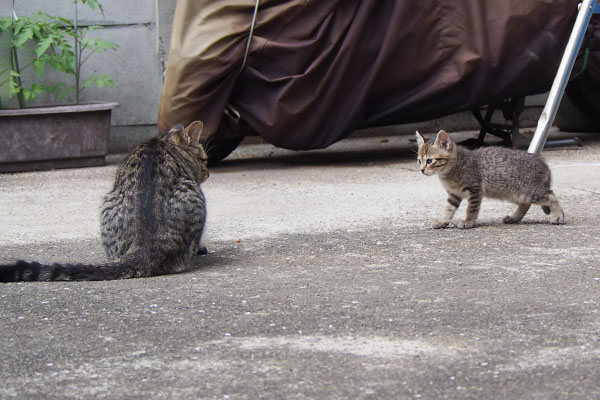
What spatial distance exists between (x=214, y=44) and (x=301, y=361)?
4828mm

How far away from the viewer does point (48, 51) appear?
29.8ft

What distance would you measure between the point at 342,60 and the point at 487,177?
2.54 m

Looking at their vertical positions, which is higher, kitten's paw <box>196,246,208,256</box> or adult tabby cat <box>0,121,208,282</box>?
adult tabby cat <box>0,121,208,282</box>

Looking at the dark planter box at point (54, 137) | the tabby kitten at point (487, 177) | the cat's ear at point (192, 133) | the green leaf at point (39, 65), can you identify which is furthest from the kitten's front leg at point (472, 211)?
the green leaf at point (39, 65)

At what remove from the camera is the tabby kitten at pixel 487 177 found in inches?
206

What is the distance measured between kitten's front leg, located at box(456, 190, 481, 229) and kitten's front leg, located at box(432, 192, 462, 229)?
0.08 metres

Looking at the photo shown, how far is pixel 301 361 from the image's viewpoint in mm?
2951

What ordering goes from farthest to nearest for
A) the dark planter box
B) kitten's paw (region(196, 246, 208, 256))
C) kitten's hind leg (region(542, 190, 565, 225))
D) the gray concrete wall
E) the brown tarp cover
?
1. the gray concrete wall
2. the dark planter box
3. the brown tarp cover
4. kitten's hind leg (region(542, 190, 565, 225))
5. kitten's paw (region(196, 246, 208, 256))

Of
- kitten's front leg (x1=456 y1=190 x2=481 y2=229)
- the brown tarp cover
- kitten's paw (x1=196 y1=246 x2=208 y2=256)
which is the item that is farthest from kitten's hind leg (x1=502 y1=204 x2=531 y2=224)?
the brown tarp cover

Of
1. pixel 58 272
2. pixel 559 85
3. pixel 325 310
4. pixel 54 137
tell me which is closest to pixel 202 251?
pixel 58 272

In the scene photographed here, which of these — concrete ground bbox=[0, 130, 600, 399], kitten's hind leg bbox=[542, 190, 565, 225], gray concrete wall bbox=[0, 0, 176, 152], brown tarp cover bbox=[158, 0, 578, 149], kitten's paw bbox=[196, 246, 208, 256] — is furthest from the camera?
gray concrete wall bbox=[0, 0, 176, 152]

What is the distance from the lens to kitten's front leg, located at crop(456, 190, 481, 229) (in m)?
5.27

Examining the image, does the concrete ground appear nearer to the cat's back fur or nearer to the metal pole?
the cat's back fur

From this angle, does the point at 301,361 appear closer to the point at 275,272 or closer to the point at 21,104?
the point at 275,272
